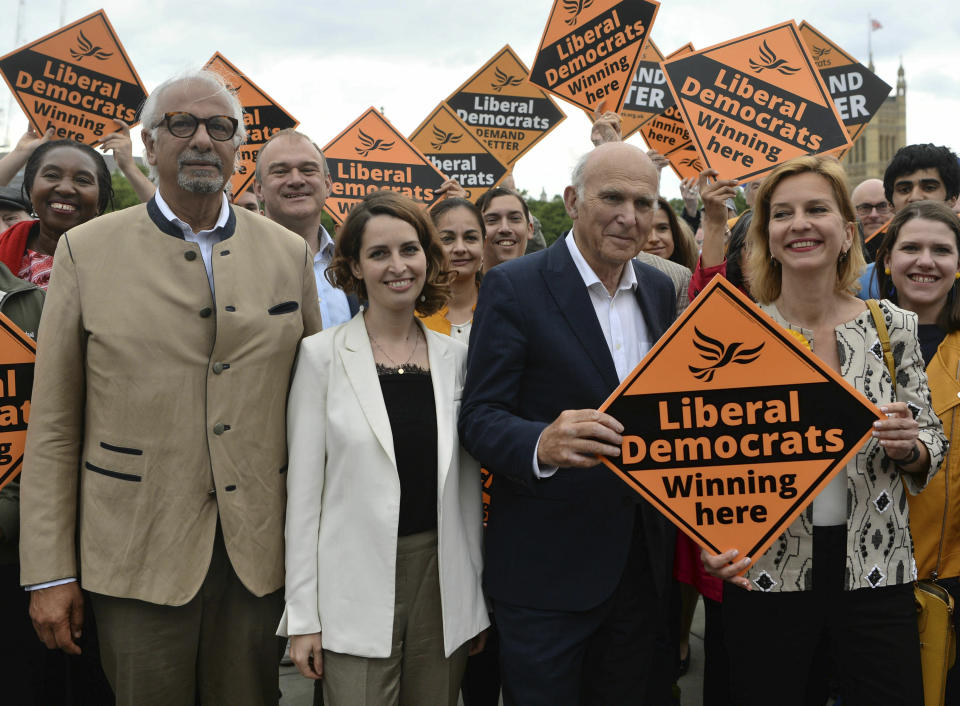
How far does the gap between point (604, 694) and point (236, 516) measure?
1418mm

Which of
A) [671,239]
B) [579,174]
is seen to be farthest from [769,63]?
[579,174]

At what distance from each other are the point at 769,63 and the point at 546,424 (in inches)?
145

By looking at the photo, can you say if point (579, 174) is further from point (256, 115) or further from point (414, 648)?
point (256, 115)

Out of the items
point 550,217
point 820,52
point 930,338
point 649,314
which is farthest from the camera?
point 550,217

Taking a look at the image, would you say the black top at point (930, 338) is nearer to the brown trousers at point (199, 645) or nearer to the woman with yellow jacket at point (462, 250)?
the woman with yellow jacket at point (462, 250)

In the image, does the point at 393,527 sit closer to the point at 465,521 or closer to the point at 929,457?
the point at 465,521

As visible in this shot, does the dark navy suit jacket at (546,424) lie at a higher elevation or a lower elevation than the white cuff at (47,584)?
higher

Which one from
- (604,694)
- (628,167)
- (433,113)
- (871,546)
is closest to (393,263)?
(628,167)

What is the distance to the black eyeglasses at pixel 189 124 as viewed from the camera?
9.60 feet

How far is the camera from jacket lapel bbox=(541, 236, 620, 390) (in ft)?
9.25

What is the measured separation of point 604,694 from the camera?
115 inches

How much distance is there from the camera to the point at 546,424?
2.73m

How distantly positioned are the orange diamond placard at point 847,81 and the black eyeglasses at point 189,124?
594 centimetres

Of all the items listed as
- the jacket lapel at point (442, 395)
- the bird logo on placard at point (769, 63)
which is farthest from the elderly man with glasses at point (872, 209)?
the jacket lapel at point (442, 395)
